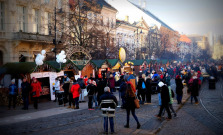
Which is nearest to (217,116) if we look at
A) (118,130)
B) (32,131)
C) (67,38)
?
(118,130)

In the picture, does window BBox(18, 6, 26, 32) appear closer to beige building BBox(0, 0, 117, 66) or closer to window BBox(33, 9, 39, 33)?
beige building BBox(0, 0, 117, 66)

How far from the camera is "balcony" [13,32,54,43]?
28.2 metres

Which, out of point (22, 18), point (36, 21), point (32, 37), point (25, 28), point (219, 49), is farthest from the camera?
point (219, 49)

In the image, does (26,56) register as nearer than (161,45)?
Yes

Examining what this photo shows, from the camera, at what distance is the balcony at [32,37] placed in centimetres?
2817

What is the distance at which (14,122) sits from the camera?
1168 centimetres

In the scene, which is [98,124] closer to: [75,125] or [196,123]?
[75,125]

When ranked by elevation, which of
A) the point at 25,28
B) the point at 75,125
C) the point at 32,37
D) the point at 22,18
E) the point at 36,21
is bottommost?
the point at 75,125

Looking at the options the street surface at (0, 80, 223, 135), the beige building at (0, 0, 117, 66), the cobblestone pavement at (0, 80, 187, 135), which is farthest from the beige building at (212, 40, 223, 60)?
the cobblestone pavement at (0, 80, 187, 135)

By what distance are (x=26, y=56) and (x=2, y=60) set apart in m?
2.91

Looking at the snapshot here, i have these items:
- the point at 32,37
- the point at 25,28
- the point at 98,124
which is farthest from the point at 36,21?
the point at 98,124

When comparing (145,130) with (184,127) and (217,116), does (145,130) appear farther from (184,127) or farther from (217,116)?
(217,116)

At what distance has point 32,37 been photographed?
29.9 metres

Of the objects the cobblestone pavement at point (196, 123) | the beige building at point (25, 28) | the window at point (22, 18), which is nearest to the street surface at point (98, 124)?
the cobblestone pavement at point (196, 123)
